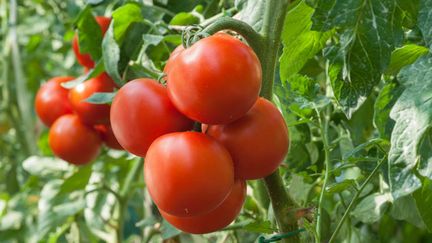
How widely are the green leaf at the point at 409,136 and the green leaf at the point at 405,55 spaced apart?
7cm

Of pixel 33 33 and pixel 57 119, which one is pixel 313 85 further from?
pixel 33 33

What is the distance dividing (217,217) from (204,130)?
0.28 feet

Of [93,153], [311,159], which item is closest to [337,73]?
[311,159]

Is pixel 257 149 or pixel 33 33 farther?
pixel 33 33

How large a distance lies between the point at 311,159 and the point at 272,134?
338mm

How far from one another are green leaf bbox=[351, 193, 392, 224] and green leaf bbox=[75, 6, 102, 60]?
1.63ft

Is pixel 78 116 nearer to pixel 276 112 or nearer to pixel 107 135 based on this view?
pixel 107 135

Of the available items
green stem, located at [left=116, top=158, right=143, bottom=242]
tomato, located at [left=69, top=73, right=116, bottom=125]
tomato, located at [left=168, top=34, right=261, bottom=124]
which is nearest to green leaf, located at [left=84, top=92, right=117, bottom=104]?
tomato, located at [left=168, top=34, right=261, bottom=124]

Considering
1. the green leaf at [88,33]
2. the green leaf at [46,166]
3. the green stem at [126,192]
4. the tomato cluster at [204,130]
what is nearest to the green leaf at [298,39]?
the tomato cluster at [204,130]

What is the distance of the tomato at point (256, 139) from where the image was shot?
665 millimetres

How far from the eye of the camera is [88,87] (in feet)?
4.00

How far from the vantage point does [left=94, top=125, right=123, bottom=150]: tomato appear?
4.33 feet

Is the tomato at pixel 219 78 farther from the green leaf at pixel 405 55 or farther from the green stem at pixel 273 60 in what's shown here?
the green leaf at pixel 405 55

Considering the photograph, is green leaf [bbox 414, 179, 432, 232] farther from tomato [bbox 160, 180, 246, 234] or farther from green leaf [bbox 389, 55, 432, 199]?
tomato [bbox 160, 180, 246, 234]
